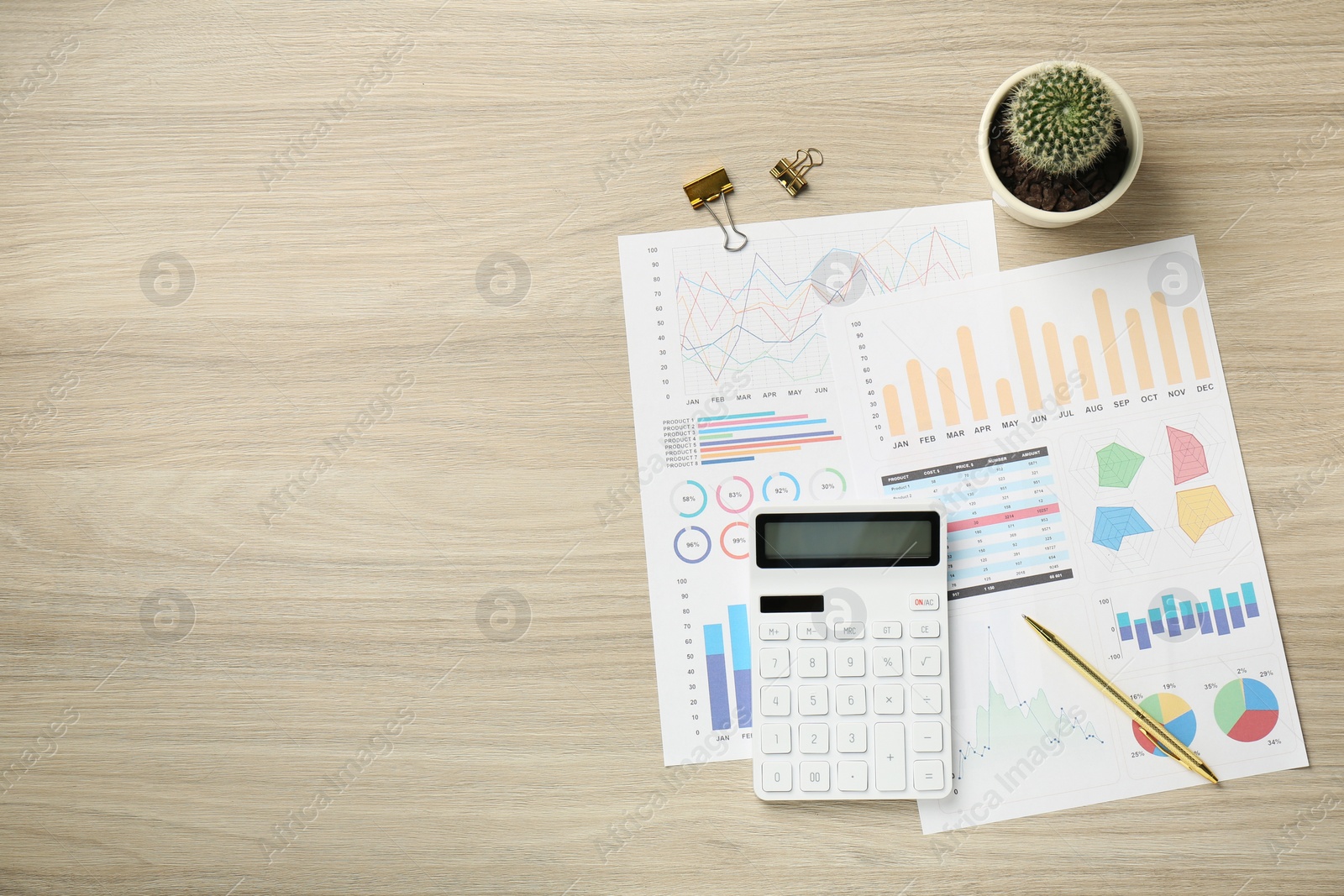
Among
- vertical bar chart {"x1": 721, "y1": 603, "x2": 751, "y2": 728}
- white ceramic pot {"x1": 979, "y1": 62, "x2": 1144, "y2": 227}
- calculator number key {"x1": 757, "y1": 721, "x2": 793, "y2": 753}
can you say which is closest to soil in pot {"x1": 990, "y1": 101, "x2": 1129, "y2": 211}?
white ceramic pot {"x1": 979, "y1": 62, "x2": 1144, "y2": 227}

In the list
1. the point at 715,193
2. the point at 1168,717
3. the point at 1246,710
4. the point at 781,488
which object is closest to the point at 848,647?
the point at 781,488

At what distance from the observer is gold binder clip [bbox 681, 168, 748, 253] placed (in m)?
1.19

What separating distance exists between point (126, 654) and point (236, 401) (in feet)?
1.39

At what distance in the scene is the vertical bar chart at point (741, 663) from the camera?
118 centimetres

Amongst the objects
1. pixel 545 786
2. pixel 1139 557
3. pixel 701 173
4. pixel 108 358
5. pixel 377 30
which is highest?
pixel 377 30

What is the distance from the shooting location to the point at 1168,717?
3.79 feet

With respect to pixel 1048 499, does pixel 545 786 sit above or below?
below

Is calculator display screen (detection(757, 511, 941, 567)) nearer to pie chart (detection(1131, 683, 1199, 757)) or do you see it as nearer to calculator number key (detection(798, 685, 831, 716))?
calculator number key (detection(798, 685, 831, 716))

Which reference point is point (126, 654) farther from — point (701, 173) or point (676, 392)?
point (701, 173)

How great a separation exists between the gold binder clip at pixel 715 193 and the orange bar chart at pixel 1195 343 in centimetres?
66

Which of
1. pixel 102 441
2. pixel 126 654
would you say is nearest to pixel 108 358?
pixel 102 441

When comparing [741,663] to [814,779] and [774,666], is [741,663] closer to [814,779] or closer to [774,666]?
[774,666]

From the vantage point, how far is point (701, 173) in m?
1.20

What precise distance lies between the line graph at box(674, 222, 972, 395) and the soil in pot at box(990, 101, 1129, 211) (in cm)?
11
